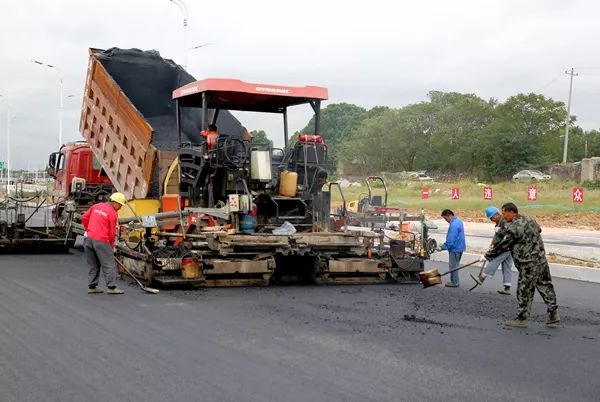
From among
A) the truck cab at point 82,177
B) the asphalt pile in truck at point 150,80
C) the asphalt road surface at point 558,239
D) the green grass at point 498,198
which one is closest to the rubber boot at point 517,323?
the asphalt pile in truck at point 150,80

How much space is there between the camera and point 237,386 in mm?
5312

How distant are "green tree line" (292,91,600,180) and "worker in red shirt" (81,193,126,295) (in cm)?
3771

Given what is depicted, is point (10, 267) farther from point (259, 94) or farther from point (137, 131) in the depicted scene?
point (259, 94)

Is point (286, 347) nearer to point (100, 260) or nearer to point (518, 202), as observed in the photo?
point (100, 260)

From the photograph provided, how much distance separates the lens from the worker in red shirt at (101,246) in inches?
383

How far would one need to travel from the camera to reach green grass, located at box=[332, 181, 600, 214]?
31.0 m

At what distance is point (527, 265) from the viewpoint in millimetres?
8031

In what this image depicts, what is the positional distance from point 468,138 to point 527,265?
58591 millimetres

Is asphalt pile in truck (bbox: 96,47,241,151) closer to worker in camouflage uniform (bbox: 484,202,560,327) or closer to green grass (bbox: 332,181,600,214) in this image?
worker in camouflage uniform (bbox: 484,202,560,327)

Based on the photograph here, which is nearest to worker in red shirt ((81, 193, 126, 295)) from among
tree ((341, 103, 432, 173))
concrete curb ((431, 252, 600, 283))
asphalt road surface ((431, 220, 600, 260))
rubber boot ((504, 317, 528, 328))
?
rubber boot ((504, 317, 528, 328))

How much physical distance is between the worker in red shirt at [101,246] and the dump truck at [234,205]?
55cm

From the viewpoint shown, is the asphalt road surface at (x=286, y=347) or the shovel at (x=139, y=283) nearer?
the asphalt road surface at (x=286, y=347)

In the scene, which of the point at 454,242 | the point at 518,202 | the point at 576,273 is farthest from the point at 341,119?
the point at 454,242

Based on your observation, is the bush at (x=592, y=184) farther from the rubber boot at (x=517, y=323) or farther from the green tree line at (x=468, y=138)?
the rubber boot at (x=517, y=323)
